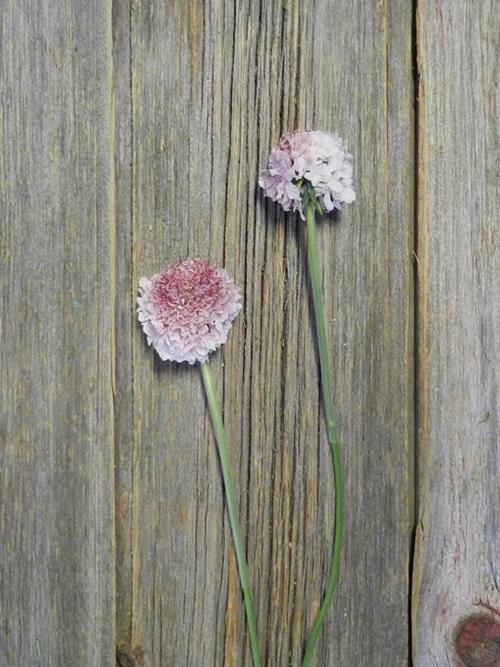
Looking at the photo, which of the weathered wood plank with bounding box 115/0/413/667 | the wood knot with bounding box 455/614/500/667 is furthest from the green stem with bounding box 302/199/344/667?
the wood knot with bounding box 455/614/500/667

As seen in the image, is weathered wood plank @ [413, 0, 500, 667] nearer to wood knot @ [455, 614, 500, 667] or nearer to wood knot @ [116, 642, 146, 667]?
wood knot @ [455, 614, 500, 667]

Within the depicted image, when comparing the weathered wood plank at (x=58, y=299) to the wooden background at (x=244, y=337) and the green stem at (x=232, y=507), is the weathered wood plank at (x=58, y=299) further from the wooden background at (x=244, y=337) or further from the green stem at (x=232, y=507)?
the green stem at (x=232, y=507)

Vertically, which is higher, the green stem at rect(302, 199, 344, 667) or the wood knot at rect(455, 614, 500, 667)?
the green stem at rect(302, 199, 344, 667)

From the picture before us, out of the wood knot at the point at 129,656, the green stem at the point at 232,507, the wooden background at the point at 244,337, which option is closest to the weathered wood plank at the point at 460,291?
the wooden background at the point at 244,337

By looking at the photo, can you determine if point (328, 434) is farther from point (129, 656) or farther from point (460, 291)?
point (129, 656)

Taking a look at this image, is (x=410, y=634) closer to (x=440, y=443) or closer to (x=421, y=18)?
(x=440, y=443)

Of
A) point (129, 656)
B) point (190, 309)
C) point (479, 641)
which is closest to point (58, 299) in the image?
point (190, 309)

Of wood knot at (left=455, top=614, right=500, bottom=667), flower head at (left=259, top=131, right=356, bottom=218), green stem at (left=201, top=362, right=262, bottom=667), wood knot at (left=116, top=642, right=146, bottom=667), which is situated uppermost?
flower head at (left=259, top=131, right=356, bottom=218)

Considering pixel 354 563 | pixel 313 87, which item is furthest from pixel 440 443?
pixel 313 87
